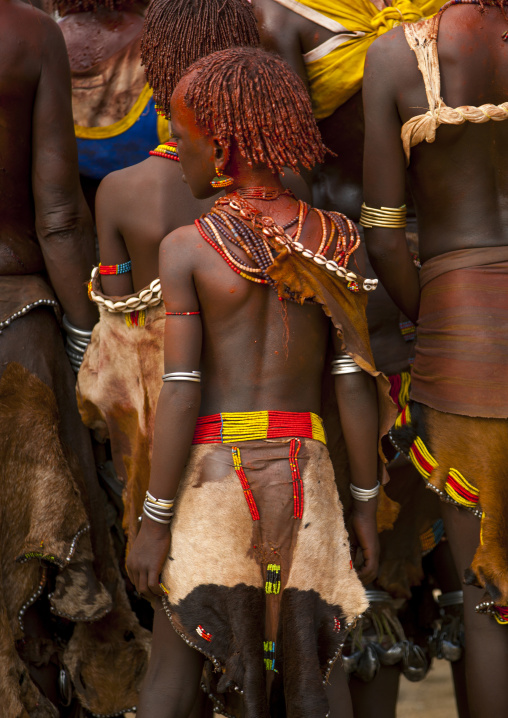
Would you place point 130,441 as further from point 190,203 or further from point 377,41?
point 377,41

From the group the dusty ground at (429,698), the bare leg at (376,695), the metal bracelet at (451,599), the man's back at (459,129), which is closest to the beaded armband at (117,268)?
the man's back at (459,129)

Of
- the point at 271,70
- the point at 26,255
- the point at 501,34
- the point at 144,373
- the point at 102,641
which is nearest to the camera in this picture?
the point at 271,70

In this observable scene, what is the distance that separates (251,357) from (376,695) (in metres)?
1.69

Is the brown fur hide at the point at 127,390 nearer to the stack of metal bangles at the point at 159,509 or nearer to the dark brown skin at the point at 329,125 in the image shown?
the stack of metal bangles at the point at 159,509

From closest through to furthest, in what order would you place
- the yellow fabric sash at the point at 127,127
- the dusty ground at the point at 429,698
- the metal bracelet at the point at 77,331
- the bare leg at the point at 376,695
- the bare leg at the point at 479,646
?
the bare leg at the point at 479,646
the metal bracelet at the point at 77,331
the bare leg at the point at 376,695
the yellow fabric sash at the point at 127,127
the dusty ground at the point at 429,698

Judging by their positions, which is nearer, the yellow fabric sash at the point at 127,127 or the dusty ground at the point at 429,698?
the yellow fabric sash at the point at 127,127

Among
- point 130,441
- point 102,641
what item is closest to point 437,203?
point 130,441

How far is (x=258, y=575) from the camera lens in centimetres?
237

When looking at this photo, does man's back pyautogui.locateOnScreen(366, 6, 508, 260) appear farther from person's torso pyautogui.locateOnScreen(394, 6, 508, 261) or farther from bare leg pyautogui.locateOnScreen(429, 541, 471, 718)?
bare leg pyautogui.locateOnScreen(429, 541, 471, 718)

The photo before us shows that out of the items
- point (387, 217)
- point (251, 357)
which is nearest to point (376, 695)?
point (251, 357)

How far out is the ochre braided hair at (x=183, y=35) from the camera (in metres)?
2.68

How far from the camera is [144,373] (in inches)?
110

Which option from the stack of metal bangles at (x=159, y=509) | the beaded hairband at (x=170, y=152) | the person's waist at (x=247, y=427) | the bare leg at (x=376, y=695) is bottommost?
the bare leg at (x=376, y=695)

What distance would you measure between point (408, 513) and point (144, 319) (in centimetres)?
134
